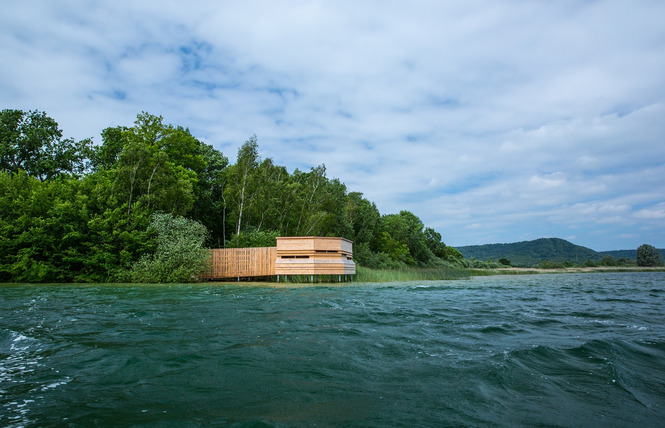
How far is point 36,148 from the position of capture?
105 ft

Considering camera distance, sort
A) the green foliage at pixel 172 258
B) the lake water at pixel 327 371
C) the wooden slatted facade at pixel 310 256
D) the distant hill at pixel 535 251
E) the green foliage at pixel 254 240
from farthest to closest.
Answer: the distant hill at pixel 535 251, the green foliage at pixel 254 240, the wooden slatted facade at pixel 310 256, the green foliage at pixel 172 258, the lake water at pixel 327 371

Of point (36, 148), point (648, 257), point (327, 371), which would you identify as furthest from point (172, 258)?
point (648, 257)

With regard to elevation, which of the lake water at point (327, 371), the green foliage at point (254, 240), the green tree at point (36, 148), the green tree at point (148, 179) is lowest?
the lake water at point (327, 371)

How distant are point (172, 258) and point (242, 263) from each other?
3.67 meters

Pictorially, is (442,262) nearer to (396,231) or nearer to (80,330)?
(396,231)

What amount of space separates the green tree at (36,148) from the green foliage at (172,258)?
18.3m

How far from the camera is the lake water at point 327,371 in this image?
7.60ft

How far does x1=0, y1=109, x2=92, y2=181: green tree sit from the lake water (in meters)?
32.6

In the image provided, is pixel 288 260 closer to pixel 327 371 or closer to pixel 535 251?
pixel 327 371

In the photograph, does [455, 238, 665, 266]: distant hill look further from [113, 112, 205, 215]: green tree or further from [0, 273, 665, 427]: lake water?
[0, 273, 665, 427]: lake water

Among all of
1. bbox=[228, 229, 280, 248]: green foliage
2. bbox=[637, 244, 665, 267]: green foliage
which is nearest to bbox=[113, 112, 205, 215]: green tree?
bbox=[228, 229, 280, 248]: green foliage

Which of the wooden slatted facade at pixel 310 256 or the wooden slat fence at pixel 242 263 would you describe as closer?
the wooden slatted facade at pixel 310 256

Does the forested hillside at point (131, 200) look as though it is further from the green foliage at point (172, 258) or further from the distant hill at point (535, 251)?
the distant hill at point (535, 251)

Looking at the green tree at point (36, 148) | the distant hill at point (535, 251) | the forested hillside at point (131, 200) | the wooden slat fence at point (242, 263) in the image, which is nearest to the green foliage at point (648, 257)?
the forested hillside at point (131, 200)
